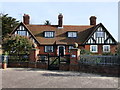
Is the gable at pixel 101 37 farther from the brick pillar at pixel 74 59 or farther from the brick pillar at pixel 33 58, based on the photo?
the brick pillar at pixel 74 59

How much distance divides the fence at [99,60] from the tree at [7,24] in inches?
1376

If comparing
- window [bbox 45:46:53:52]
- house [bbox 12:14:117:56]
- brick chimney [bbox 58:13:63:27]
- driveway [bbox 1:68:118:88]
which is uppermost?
brick chimney [bbox 58:13:63:27]

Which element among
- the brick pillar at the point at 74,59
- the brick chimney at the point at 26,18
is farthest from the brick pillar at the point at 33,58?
the brick chimney at the point at 26,18

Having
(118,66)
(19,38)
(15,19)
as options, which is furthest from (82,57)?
(15,19)

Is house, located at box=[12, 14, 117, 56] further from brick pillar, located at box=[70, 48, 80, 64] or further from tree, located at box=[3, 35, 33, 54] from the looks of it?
brick pillar, located at box=[70, 48, 80, 64]

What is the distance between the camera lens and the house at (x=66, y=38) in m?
33.0

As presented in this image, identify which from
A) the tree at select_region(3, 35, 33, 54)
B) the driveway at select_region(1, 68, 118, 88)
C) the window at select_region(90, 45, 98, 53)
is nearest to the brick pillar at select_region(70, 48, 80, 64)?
the driveway at select_region(1, 68, 118, 88)

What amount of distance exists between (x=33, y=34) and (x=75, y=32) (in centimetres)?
792

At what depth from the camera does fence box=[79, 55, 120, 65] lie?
14333mm

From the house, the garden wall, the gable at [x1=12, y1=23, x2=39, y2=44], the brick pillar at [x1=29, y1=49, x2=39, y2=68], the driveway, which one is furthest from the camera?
the gable at [x1=12, y1=23, x2=39, y2=44]

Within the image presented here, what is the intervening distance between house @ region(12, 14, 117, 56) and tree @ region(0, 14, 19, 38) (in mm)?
14434

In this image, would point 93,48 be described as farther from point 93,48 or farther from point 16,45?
point 16,45

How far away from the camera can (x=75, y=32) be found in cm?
3491

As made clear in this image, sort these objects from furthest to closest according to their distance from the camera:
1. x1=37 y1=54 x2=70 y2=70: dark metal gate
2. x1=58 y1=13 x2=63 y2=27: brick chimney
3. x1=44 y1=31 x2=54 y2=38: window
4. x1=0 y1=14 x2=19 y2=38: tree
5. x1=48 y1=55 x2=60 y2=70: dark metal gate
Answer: x1=0 y1=14 x2=19 y2=38: tree → x1=58 y1=13 x2=63 y2=27: brick chimney → x1=44 y1=31 x2=54 y2=38: window → x1=48 y1=55 x2=60 y2=70: dark metal gate → x1=37 y1=54 x2=70 y2=70: dark metal gate
